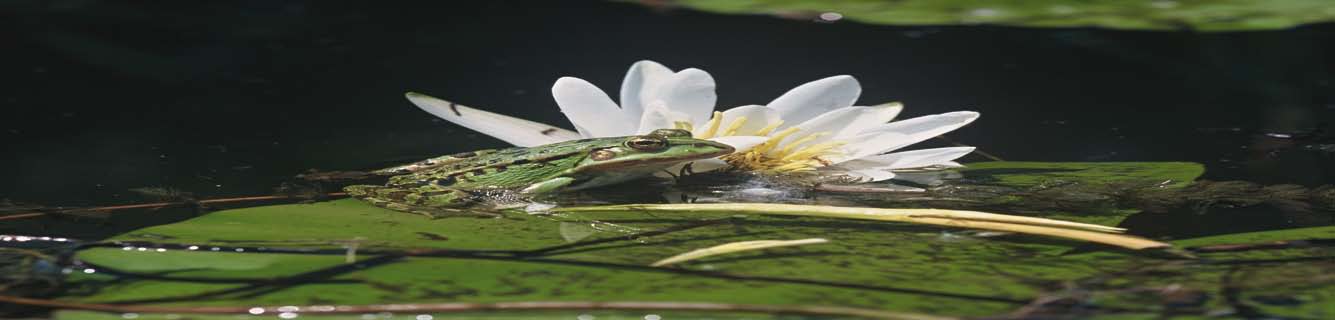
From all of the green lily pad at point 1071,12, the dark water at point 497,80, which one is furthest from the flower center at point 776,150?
the green lily pad at point 1071,12

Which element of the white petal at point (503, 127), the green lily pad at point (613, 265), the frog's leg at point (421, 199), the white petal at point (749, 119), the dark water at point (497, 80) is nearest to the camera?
the green lily pad at point (613, 265)

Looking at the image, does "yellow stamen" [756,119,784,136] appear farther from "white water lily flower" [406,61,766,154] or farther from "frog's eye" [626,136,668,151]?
"frog's eye" [626,136,668,151]

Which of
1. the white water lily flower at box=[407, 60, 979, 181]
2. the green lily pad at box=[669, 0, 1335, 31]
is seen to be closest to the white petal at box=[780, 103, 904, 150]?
the white water lily flower at box=[407, 60, 979, 181]

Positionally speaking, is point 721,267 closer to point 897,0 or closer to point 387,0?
point 897,0

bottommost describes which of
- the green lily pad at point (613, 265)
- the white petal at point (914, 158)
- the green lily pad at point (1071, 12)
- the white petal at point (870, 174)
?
the green lily pad at point (613, 265)

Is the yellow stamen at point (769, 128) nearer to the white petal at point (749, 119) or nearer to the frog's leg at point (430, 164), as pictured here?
the white petal at point (749, 119)

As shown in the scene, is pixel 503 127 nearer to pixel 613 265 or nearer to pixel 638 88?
pixel 638 88
